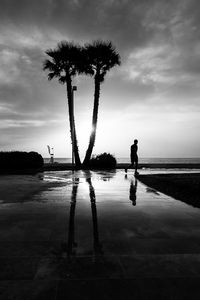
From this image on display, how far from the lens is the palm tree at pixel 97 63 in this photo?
2641 cm

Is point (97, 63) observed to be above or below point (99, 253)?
above

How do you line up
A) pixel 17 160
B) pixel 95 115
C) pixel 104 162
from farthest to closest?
pixel 95 115 → pixel 104 162 → pixel 17 160

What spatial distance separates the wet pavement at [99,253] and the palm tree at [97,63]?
20.9 meters

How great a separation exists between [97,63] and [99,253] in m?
Result: 25.6

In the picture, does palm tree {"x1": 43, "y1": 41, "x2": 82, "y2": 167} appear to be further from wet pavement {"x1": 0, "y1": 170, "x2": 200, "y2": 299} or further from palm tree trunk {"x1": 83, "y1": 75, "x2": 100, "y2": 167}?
wet pavement {"x1": 0, "y1": 170, "x2": 200, "y2": 299}

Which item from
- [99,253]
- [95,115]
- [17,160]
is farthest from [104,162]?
[99,253]

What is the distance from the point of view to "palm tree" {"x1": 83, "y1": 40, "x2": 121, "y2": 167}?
86.6ft

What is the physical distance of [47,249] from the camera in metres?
3.48

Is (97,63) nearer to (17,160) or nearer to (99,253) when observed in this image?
(17,160)

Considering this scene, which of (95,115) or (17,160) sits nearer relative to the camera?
(17,160)

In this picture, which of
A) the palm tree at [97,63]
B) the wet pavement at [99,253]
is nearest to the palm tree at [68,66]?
the palm tree at [97,63]

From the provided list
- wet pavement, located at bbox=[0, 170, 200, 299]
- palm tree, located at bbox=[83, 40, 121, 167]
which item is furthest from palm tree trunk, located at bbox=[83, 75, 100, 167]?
wet pavement, located at bbox=[0, 170, 200, 299]

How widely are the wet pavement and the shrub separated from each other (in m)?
19.3

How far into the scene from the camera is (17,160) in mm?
21219
